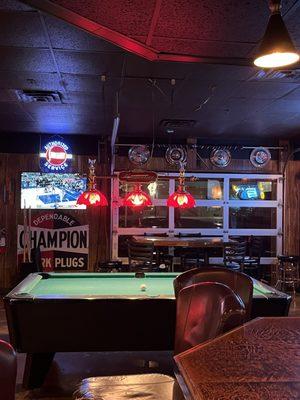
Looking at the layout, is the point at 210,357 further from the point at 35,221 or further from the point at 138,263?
the point at 35,221

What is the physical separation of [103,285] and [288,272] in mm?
5346

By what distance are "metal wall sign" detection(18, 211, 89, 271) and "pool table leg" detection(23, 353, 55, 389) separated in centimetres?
502

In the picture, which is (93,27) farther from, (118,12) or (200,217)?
(200,217)

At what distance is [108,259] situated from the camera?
30.7 feet

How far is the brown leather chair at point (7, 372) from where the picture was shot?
5.24 feet

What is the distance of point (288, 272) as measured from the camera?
922cm

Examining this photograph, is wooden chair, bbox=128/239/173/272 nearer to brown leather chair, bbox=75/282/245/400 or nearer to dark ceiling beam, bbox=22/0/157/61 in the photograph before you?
dark ceiling beam, bbox=22/0/157/61

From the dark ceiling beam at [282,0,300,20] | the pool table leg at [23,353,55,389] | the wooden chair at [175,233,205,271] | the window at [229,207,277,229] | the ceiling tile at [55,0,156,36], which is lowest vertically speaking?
the pool table leg at [23,353,55,389]

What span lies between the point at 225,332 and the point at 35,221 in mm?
7217

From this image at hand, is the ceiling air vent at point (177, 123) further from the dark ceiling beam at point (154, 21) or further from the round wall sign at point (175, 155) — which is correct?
the dark ceiling beam at point (154, 21)

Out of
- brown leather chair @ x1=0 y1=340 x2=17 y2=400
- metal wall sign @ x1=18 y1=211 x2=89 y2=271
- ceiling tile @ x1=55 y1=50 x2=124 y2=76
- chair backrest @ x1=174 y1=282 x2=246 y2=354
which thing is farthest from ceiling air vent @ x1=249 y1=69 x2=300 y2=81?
metal wall sign @ x1=18 y1=211 x2=89 y2=271

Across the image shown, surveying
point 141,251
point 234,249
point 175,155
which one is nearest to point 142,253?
point 141,251

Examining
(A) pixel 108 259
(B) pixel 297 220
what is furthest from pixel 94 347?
(B) pixel 297 220

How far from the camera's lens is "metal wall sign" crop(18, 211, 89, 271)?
9.24m
